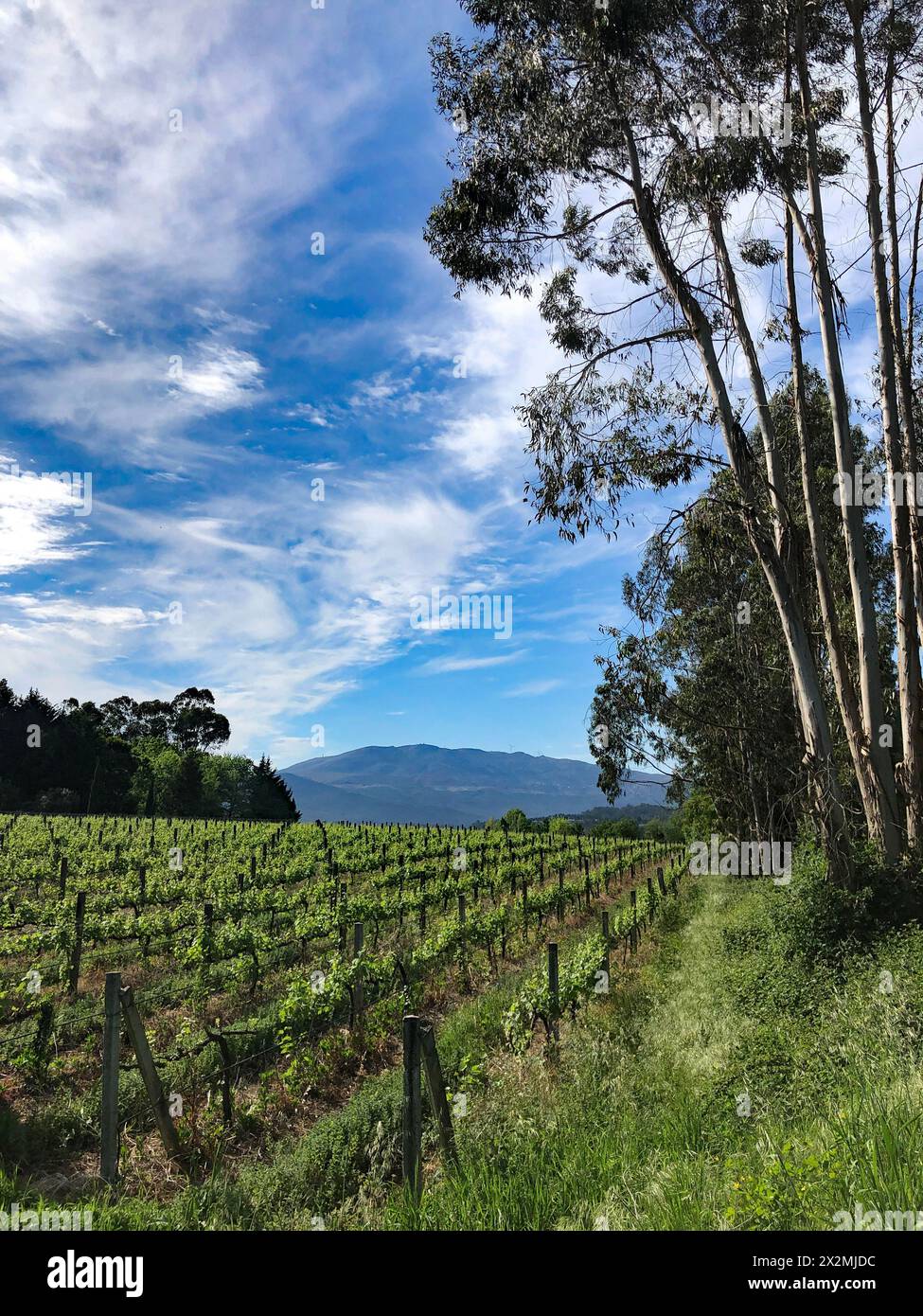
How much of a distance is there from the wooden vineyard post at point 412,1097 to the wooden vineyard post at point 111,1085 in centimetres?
260

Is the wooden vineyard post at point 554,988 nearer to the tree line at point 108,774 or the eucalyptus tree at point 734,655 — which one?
the eucalyptus tree at point 734,655

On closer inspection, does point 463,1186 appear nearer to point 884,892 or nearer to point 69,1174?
point 69,1174

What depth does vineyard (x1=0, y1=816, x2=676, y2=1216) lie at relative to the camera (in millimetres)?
6703

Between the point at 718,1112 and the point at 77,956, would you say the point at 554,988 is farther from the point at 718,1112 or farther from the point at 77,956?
the point at 77,956

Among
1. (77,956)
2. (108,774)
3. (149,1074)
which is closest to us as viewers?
(149,1074)

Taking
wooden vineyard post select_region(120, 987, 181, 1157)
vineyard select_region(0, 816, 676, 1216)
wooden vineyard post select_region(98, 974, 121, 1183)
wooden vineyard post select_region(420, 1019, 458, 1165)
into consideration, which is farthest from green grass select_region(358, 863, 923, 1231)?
wooden vineyard post select_region(120, 987, 181, 1157)

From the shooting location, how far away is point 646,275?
13688 mm

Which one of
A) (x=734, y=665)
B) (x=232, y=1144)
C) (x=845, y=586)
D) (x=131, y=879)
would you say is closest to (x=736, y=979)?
(x=232, y=1144)

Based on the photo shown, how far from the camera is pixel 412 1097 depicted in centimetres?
442

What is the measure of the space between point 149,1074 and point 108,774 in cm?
6711

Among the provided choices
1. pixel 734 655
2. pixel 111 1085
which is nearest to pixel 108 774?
pixel 734 655

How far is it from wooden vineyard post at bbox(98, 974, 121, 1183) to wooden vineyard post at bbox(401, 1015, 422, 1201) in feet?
8.52

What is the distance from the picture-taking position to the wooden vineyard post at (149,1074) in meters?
6.03

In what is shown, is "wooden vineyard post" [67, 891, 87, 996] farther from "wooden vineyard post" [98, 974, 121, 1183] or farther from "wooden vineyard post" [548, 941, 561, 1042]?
"wooden vineyard post" [548, 941, 561, 1042]
